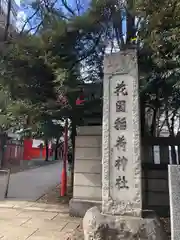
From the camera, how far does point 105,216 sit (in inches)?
160

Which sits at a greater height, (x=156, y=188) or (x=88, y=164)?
(x=88, y=164)

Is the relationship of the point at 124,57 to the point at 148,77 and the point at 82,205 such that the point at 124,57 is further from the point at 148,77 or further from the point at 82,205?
the point at 82,205

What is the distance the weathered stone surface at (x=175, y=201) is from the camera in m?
3.30

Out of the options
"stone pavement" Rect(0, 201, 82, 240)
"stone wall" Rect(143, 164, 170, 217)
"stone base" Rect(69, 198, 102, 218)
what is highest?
"stone wall" Rect(143, 164, 170, 217)

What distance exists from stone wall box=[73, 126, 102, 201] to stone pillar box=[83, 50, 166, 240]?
72.8 inches

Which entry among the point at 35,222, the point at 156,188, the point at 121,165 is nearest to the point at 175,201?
the point at 121,165

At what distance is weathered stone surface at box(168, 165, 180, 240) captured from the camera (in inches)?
130

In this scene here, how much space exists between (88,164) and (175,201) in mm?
3303

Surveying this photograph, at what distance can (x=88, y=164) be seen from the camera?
641 centimetres

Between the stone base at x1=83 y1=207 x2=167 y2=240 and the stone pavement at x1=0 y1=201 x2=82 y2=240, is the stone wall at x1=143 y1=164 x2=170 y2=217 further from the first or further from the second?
the stone base at x1=83 y1=207 x2=167 y2=240

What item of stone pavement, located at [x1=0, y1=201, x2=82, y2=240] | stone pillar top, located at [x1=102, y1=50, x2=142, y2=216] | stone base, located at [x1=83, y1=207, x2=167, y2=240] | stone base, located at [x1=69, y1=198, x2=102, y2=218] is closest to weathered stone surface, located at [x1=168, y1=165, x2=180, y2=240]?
stone base, located at [x1=83, y1=207, x2=167, y2=240]

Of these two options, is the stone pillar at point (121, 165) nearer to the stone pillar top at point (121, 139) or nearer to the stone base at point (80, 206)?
the stone pillar top at point (121, 139)

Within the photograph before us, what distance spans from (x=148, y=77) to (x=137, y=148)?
6.59ft

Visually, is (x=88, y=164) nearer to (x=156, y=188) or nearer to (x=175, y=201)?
(x=156, y=188)
